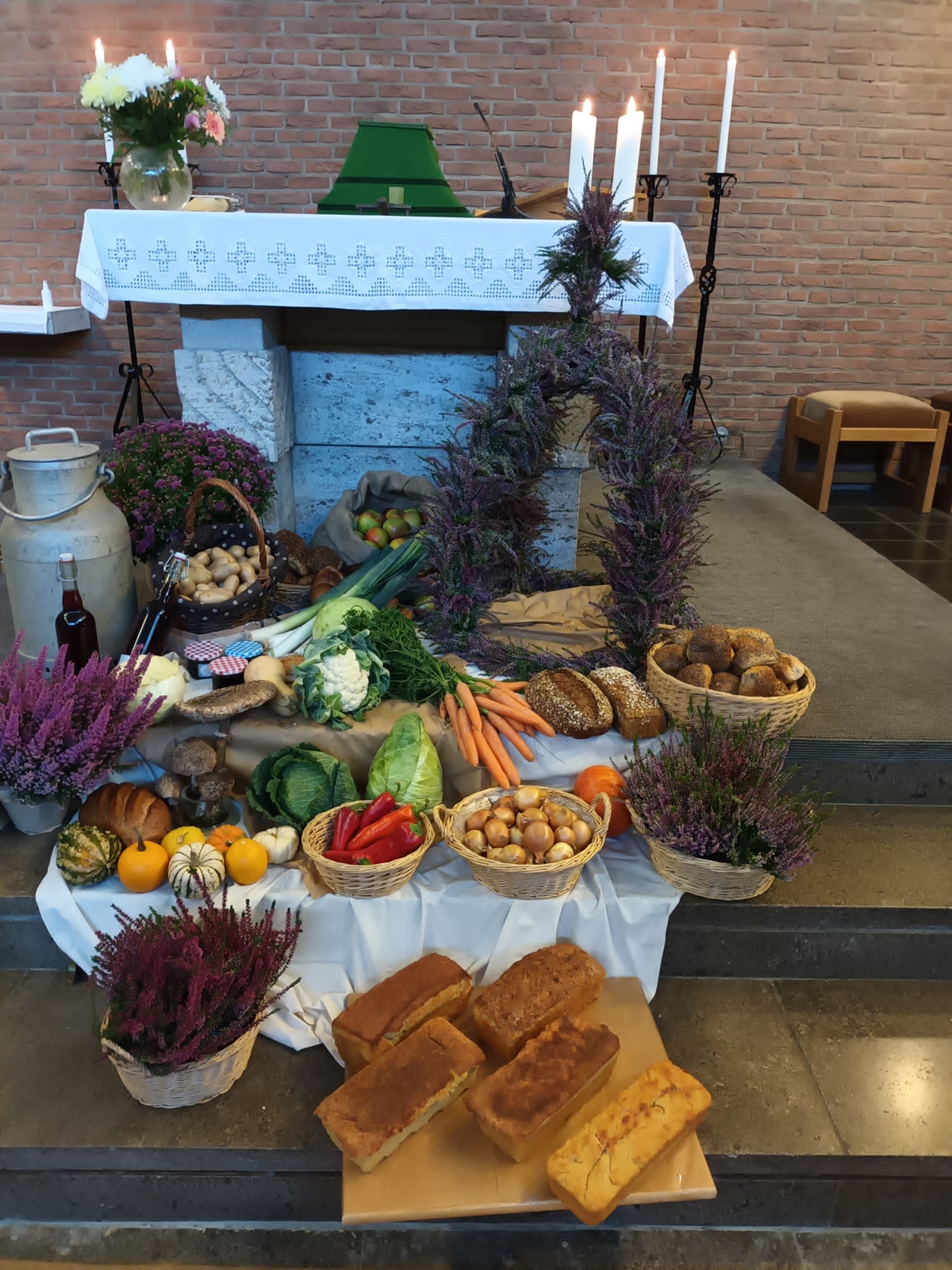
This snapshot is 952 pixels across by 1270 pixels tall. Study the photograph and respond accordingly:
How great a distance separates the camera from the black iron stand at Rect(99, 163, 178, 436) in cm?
521

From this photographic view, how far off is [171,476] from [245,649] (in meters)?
0.71

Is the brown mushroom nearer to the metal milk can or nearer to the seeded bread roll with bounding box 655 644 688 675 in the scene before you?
the metal milk can

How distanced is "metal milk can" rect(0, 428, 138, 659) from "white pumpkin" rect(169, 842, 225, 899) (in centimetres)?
89

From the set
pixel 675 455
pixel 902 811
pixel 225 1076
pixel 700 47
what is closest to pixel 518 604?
pixel 675 455

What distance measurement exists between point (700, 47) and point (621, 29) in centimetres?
46

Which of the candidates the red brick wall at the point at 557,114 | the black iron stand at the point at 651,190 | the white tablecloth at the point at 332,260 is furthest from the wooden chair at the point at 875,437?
the white tablecloth at the point at 332,260

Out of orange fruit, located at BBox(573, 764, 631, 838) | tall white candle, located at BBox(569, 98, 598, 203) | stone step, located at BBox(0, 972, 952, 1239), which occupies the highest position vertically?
tall white candle, located at BBox(569, 98, 598, 203)

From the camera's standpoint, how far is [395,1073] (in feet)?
5.68

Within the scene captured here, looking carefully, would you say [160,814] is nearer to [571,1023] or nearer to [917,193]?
[571,1023]

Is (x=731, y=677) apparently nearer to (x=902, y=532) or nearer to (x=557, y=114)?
(x=902, y=532)

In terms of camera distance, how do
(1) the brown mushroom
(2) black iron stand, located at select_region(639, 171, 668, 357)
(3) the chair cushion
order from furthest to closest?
(3) the chair cushion, (2) black iron stand, located at select_region(639, 171, 668, 357), (1) the brown mushroom

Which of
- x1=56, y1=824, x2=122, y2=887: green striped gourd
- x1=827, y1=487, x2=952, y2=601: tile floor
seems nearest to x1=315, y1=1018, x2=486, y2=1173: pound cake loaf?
x1=56, y1=824, x2=122, y2=887: green striped gourd

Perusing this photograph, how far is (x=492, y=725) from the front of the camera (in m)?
2.47

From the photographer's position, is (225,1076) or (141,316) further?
(141,316)
